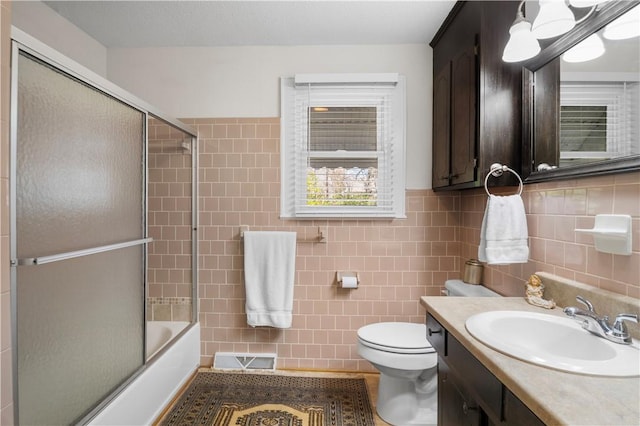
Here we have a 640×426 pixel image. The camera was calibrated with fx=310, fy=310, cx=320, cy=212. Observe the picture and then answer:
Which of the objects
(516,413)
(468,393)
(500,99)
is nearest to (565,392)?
(516,413)

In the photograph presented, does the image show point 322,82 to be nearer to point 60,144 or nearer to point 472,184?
point 472,184

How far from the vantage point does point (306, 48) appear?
2225 millimetres

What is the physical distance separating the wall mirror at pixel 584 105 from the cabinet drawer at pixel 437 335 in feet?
2.52

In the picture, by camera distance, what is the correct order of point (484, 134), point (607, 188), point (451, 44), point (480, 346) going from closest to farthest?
point (480, 346)
point (607, 188)
point (484, 134)
point (451, 44)

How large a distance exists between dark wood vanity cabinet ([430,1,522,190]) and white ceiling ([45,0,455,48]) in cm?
33

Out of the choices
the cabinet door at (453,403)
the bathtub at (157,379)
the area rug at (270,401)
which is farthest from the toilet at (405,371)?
the bathtub at (157,379)

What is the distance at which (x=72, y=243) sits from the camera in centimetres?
122

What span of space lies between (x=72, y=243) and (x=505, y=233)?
1800 millimetres

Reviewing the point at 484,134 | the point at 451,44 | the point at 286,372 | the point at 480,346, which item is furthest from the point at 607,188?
the point at 286,372

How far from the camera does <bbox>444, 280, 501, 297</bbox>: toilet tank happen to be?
174cm

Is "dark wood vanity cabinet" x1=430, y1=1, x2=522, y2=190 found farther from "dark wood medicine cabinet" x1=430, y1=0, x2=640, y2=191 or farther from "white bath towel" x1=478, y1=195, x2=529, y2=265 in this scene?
"white bath towel" x1=478, y1=195, x2=529, y2=265

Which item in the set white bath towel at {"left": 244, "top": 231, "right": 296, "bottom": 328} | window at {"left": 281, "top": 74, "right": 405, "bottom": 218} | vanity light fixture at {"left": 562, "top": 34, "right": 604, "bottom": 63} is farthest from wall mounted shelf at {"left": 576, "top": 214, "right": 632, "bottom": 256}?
white bath towel at {"left": 244, "top": 231, "right": 296, "bottom": 328}

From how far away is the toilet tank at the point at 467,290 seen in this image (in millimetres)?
1742

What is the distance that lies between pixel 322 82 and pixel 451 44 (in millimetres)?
842
